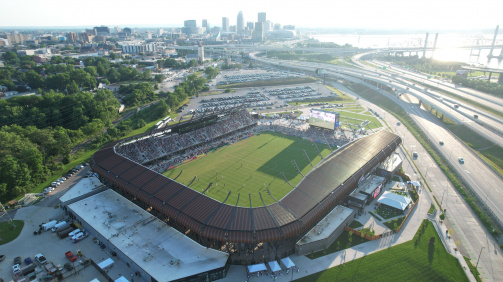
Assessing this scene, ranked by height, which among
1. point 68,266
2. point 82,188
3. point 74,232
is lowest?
point 68,266

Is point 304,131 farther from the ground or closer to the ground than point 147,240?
farther from the ground

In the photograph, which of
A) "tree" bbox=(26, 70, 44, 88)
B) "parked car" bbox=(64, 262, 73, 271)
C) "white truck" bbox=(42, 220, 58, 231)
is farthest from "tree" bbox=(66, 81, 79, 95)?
"parked car" bbox=(64, 262, 73, 271)

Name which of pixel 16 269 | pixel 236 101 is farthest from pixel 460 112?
pixel 16 269

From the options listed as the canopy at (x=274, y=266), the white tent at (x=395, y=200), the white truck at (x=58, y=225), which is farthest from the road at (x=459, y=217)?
the white truck at (x=58, y=225)

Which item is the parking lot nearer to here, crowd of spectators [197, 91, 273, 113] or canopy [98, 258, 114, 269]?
canopy [98, 258, 114, 269]

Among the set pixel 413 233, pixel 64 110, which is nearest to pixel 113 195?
pixel 413 233

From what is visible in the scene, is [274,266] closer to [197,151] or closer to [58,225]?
[58,225]
